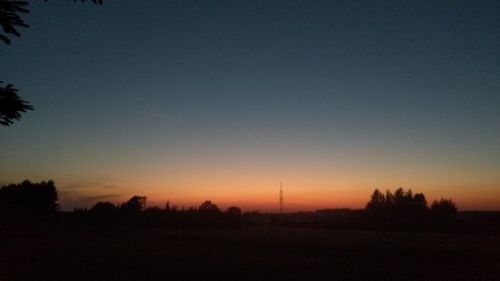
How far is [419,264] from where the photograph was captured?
37031mm

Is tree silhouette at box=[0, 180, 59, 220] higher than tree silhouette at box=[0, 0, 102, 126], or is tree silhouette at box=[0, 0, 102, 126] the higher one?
tree silhouette at box=[0, 180, 59, 220]

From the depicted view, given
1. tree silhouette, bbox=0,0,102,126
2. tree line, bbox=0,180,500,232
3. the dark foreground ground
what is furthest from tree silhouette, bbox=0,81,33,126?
tree line, bbox=0,180,500,232

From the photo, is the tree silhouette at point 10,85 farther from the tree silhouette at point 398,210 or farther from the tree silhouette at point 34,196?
the tree silhouette at point 398,210

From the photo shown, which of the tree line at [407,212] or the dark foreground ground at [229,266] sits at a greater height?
the tree line at [407,212]

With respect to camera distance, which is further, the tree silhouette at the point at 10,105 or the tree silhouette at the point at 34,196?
the tree silhouette at the point at 34,196

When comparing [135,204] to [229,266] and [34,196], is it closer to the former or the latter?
[34,196]

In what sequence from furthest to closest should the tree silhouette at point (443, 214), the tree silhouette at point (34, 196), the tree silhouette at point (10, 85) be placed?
the tree silhouette at point (443, 214) → the tree silhouette at point (34, 196) → the tree silhouette at point (10, 85)

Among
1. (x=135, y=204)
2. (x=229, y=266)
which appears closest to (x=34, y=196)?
(x=135, y=204)

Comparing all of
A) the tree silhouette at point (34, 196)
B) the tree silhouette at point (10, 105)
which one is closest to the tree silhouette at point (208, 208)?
the tree silhouette at point (34, 196)

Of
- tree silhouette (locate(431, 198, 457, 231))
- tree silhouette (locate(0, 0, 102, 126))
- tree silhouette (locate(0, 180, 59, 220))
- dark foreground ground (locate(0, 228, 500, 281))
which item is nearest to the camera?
tree silhouette (locate(0, 0, 102, 126))

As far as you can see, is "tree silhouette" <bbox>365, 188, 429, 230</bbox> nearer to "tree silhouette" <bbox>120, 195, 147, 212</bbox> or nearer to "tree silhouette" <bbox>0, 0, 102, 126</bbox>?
"tree silhouette" <bbox>120, 195, 147, 212</bbox>

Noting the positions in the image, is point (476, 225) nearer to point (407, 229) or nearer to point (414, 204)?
point (407, 229)

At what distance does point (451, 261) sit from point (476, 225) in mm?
68255

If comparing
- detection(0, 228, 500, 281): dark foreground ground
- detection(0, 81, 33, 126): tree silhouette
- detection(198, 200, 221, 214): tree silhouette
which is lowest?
detection(0, 228, 500, 281): dark foreground ground
